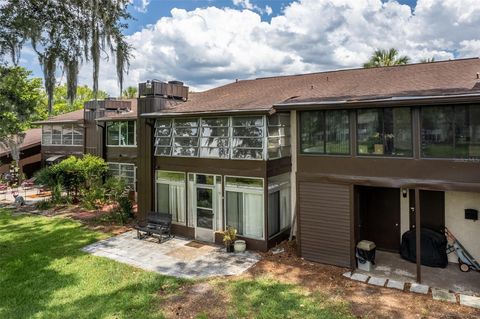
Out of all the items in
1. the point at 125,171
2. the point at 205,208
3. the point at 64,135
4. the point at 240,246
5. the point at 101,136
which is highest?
the point at 64,135

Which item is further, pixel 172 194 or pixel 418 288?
pixel 172 194

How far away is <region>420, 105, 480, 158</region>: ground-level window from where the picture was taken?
8180mm

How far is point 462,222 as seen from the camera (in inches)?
381

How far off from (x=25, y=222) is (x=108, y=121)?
24.9 feet

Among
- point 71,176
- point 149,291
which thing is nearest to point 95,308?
point 149,291

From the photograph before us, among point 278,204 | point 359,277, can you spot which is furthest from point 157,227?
point 359,277

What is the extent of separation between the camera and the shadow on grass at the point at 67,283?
7.47 m

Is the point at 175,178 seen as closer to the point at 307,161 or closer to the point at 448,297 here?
the point at 307,161

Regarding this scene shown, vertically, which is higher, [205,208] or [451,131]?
[451,131]

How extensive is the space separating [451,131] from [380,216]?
3770mm

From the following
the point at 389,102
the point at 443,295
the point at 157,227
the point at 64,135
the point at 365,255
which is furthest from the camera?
the point at 64,135

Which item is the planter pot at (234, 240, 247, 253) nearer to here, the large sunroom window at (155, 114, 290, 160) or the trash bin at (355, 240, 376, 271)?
the large sunroom window at (155, 114, 290, 160)

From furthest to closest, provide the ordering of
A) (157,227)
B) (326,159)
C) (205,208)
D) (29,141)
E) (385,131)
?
(29,141) < (157,227) < (205,208) < (326,159) < (385,131)

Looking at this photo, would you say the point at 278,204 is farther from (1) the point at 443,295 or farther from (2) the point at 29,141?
(2) the point at 29,141
